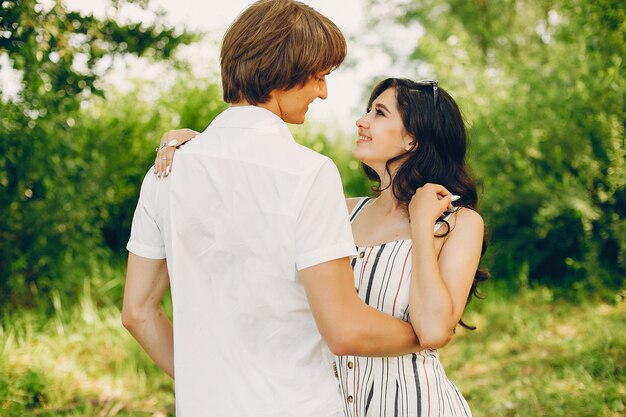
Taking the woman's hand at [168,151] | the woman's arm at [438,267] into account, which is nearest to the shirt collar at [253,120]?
the woman's hand at [168,151]

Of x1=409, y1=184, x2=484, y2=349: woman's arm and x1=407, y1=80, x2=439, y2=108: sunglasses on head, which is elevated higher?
x1=407, y1=80, x2=439, y2=108: sunglasses on head

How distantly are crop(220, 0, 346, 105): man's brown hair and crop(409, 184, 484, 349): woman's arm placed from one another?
0.72m

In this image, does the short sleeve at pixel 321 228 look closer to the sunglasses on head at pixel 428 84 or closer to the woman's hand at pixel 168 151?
the woman's hand at pixel 168 151

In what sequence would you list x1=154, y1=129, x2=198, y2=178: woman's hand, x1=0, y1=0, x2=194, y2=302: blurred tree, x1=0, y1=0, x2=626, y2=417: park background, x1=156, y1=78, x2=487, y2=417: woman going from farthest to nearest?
x1=0, y1=0, x2=626, y2=417: park background < x1=0, y1=0, x2=194, y2=302: blurred tree < x1=156, y1=78, x2=487, y2=417: woman < x1=154, y1=129, x2=198, y2=178: woman's hand

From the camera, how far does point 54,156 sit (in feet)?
16.7

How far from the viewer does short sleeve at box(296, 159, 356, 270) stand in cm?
156

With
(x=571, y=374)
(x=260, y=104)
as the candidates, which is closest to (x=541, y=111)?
(x=571, y=374)

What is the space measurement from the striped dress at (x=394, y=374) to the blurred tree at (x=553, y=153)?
357cm

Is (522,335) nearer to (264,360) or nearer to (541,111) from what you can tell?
(541,111)

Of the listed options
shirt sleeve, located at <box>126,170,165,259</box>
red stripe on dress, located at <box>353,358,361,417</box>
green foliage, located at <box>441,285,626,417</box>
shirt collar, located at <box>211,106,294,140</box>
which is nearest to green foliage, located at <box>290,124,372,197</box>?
green foliage, located at <box>441,285,626,417</box>

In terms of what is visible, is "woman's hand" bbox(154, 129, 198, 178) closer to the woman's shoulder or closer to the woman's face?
the woman's face

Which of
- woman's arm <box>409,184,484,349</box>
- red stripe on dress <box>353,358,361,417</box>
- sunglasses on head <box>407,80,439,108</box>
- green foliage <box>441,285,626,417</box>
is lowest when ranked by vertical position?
green foliage <box>441,285,626,417</box>

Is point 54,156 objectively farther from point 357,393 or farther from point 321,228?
point 321,228

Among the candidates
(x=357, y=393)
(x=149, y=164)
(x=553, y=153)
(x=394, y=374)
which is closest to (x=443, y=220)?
(x=394, y=374)
